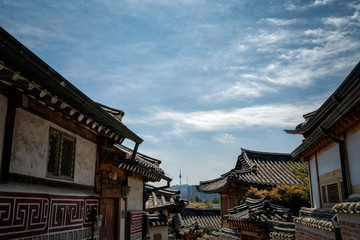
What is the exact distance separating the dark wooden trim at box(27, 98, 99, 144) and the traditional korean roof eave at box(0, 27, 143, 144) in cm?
43

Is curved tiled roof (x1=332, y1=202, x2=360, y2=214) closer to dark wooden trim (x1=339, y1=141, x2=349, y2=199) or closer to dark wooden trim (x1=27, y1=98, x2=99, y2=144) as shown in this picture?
dark wooden trim (x1=339, y1=141, x2=349, y2=199)

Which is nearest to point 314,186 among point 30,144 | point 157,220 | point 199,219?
point 30,144

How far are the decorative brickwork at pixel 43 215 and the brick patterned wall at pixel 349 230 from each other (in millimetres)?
5490

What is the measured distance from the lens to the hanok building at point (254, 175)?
21906 millimetres

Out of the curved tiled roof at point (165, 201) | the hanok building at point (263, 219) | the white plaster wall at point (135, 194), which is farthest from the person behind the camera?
the curved tiled roof at point (165, 201)

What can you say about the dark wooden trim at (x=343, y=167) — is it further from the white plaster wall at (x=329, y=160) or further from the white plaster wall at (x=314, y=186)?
the white plaster wall at (x=314, y=186)

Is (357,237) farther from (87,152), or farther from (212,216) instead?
(212,216)

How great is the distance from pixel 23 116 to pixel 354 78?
575 centimetres

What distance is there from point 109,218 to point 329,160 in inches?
260

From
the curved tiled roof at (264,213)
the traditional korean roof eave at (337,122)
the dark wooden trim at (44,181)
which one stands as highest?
the traditional korean roof eave at (337,122)

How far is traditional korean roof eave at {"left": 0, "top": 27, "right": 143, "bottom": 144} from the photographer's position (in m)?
3.90

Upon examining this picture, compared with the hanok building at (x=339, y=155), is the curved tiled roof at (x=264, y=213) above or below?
below

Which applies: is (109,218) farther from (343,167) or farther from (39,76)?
(343,167)

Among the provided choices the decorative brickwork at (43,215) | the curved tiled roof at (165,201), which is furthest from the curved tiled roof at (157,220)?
the decorative brickwork at (43,215)
